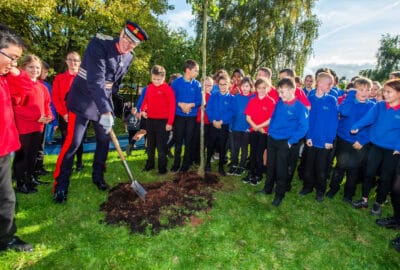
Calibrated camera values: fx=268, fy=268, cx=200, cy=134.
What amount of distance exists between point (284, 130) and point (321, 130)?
0.76 meters

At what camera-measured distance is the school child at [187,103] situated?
5845 millimetres

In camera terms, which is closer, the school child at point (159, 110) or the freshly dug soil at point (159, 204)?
the freshly dug soil at point (159, 204)

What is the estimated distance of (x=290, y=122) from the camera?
479 centimetres

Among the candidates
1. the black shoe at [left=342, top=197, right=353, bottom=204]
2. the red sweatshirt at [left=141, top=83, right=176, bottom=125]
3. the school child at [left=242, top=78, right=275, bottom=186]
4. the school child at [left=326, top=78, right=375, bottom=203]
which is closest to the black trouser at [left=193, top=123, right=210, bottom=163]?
the red sweatshirt at [left=141, top=83, right=176, bottom=125]

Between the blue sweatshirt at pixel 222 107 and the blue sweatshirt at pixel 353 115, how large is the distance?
222 cm

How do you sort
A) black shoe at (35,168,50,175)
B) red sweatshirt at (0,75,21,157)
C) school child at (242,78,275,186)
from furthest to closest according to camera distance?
black shoe at (35,168,50,175) → school child at (242,78,275,186) → red sweatshirt at (0,75,21,157)

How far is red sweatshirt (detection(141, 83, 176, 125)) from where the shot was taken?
5.76 m

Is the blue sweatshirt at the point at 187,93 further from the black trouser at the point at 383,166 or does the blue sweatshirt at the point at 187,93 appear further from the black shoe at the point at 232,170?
A: the black trouser at the point at 383,166

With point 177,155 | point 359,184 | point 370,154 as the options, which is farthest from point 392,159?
point 177,155

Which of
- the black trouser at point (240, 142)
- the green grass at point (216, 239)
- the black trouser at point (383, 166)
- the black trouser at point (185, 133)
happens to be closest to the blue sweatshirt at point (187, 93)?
the black trouser at point (185, 133)

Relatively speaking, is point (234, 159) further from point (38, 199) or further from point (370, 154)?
point (38, 199)

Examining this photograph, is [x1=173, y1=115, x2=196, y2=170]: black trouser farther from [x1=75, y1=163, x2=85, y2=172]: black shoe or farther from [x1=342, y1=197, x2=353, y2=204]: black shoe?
[x1=342, y1=197, x2=353, y2=204]: black shoe

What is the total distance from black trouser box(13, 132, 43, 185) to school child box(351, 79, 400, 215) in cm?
568

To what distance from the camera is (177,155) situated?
6.26 metres
